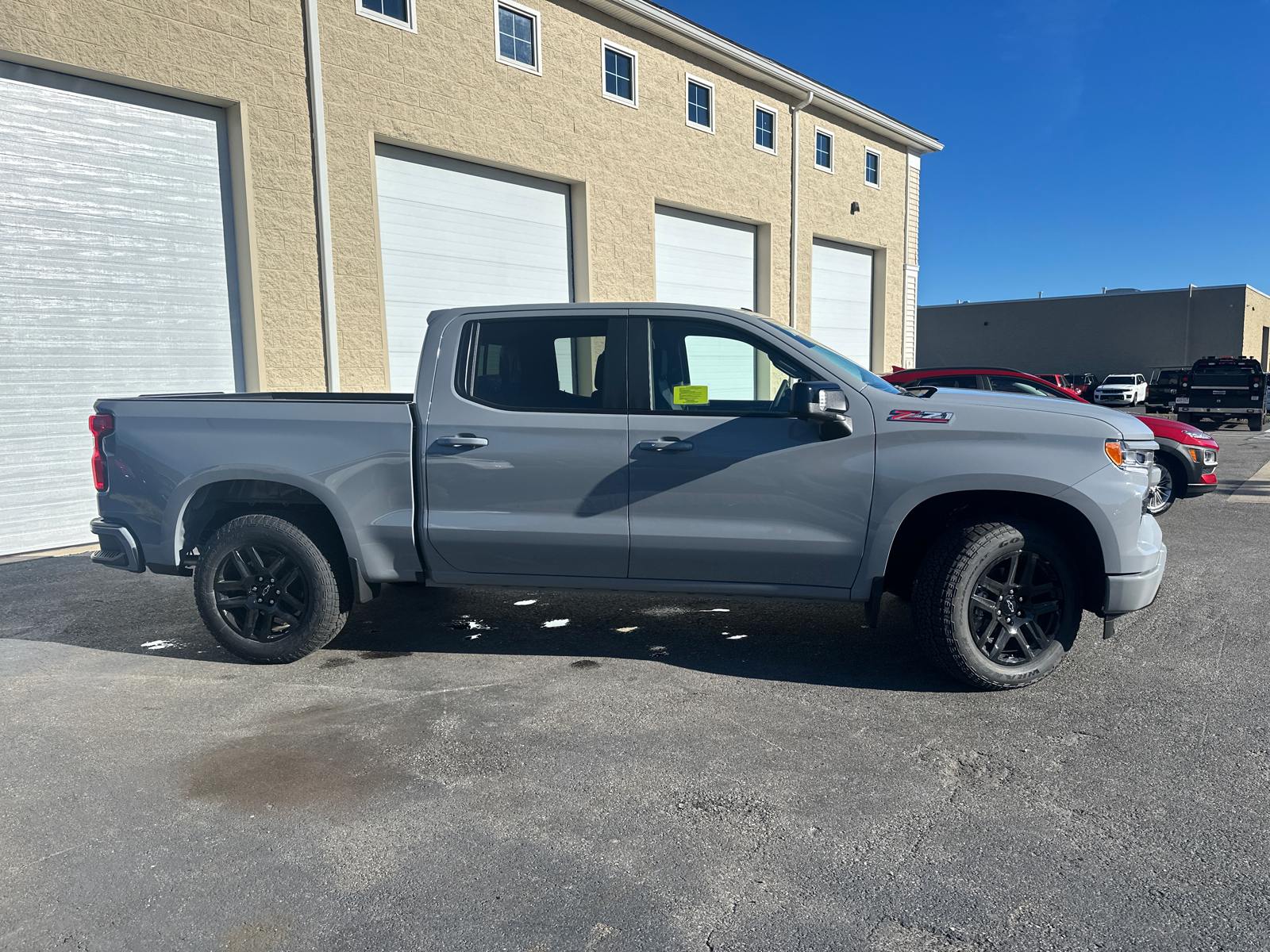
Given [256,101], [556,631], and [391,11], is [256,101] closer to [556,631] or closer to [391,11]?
[391,11]

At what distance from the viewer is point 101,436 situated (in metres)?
4.86

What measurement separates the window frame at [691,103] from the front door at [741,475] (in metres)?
11.8

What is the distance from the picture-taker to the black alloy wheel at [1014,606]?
418 centimetres

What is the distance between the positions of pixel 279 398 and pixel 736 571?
287 centimetres

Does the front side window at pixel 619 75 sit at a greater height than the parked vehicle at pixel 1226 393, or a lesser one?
greater

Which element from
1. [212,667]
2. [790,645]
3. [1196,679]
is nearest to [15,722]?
[212,667]

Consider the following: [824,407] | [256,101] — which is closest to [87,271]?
[256,101]

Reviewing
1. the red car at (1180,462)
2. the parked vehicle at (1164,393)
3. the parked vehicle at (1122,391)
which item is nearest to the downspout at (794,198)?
the red car at (1180,462)

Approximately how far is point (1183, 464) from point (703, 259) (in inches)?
349

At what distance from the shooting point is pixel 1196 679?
4.41 metres

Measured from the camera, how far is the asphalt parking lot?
8.29 ft

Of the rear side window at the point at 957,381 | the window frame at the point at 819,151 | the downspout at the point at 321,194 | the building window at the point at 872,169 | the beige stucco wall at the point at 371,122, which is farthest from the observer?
the building window at the point at 872,169

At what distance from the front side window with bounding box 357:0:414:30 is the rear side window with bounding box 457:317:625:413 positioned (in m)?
7.98

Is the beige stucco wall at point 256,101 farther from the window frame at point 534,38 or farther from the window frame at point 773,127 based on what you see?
the window frame at point 773,127
